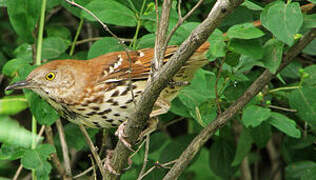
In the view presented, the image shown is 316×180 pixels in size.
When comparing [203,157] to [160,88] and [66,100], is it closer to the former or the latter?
[66,100]

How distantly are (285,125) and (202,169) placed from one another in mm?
2370

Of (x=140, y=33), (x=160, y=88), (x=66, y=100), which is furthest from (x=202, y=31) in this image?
(x=140, y=33)

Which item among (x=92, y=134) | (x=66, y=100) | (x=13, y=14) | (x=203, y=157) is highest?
(x=13, y=14)

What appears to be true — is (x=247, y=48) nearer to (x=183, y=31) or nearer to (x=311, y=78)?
(x=183, y=31)

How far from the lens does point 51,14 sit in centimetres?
416

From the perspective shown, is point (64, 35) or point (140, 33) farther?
point (64, 35)

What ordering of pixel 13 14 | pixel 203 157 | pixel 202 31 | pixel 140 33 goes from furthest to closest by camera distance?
pixel 203 157
pixel 140 33
pixel 13 14
pixel 202 31

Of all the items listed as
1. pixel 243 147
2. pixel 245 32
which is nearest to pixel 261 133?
pixel 243 147

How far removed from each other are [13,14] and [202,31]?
1555 mm

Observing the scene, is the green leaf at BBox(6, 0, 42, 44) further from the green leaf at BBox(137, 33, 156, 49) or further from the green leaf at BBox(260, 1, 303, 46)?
the green leaf at BBox(260, 1, 303, 46)

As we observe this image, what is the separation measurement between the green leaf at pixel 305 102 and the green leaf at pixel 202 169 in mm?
2227

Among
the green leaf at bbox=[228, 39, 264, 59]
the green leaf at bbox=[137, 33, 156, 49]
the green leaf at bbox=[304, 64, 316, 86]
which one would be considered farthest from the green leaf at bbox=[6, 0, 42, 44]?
the green leaf at bbox=[304, 64, 316, 86]

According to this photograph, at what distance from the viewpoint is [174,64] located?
177 cm

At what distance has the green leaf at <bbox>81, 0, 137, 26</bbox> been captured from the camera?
2.67m
